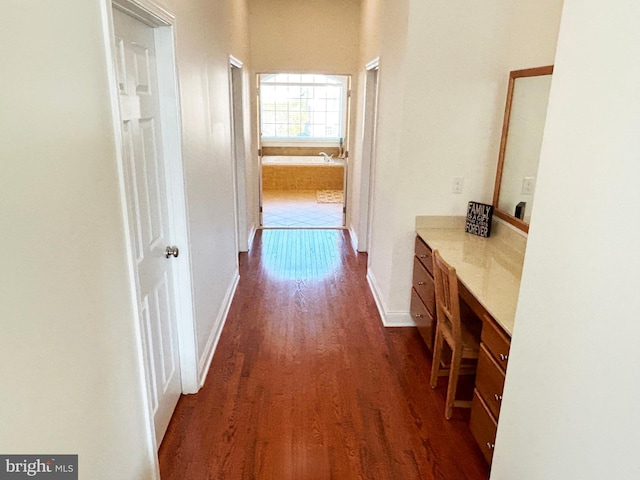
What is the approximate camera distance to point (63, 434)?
114 cm

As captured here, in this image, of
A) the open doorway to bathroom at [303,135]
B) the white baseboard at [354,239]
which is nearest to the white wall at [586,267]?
the white baseboard at [354,239]

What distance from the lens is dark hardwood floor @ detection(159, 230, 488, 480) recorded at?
216 cm

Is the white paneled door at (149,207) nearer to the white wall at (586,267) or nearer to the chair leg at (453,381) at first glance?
the white wall at (586,267)

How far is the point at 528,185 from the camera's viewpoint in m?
2.74

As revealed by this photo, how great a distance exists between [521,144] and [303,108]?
7257 millimetres

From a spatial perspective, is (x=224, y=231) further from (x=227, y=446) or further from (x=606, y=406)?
(x=606, y=406)

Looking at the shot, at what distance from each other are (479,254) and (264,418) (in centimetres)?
157

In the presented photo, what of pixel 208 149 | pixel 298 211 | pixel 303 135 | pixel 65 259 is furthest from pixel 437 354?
pixel 303 135

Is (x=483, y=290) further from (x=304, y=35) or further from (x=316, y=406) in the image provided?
(x=304, y=35)

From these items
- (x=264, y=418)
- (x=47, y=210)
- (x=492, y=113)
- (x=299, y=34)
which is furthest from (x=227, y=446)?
(x=299, y=34)

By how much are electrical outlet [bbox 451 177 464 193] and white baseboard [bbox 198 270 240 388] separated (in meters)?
1.93

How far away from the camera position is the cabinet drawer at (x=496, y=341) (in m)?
1.87

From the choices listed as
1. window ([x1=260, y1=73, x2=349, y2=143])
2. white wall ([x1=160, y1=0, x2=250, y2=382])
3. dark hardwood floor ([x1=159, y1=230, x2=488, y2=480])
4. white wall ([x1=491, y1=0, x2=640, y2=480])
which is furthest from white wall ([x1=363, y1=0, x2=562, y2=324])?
window ([x1=260, y1=73, x2=349, y2=143])

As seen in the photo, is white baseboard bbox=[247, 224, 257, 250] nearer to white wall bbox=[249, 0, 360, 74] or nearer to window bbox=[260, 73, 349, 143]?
white wall bbox=[249, 0, 360, 74]
